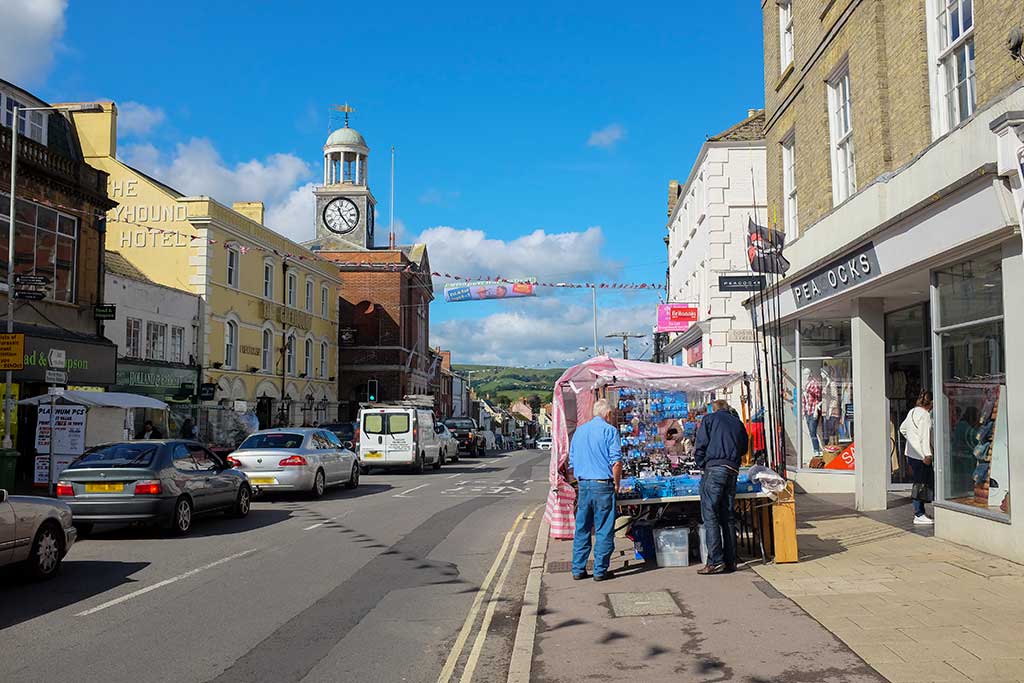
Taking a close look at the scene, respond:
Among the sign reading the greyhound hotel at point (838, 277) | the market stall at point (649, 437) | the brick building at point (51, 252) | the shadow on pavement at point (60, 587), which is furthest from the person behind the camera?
the brick building at point (51, 252)

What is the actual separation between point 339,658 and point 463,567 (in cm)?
401

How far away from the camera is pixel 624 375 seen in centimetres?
1177

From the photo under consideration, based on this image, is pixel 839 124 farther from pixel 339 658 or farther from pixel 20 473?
pixel 20 473

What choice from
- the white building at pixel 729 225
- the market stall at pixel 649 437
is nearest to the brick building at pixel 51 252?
the market stall at pixel 649 437

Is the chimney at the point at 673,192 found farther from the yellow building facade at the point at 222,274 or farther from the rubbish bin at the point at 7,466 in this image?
the rubbish bin at the point at 7,466

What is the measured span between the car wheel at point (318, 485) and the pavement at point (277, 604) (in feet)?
12.7

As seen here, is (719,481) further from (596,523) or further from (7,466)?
(7,466)

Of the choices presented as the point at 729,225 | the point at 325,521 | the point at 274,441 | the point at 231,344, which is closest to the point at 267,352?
the point at 231,344

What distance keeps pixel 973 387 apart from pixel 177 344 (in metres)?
28.7

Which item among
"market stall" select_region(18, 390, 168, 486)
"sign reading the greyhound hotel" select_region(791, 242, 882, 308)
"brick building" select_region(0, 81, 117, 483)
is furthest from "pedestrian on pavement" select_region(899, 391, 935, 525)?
"brick building" select_region(0, 81, 117, 483)

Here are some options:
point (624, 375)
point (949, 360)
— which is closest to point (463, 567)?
point (624, 375)

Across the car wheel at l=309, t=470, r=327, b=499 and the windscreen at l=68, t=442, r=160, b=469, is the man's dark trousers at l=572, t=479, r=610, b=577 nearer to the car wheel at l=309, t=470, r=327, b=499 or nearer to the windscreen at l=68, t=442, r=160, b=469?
the windscreen at l=68, t=442, r=160, b=469

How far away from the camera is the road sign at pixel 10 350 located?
17.5 m

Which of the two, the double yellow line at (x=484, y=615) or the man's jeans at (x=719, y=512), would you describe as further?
the man's jeans at (x=719, y=512)
